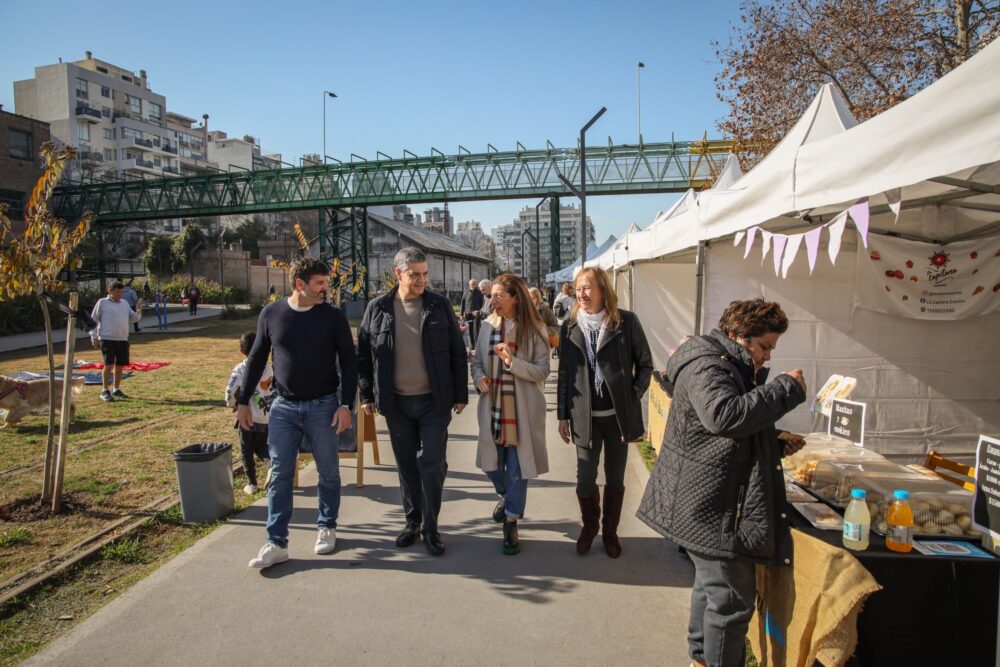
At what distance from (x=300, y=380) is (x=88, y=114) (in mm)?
81292

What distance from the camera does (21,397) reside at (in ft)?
27.4

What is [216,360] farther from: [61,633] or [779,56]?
[779,56]

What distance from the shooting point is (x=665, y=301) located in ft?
27.0

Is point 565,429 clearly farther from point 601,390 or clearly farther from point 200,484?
point 200,484

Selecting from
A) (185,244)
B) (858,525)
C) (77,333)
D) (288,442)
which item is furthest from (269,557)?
(185,244)

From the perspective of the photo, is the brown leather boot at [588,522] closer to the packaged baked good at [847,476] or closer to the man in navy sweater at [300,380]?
the packaged baked good at [847,476]

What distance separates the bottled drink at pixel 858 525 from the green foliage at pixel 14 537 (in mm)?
5429

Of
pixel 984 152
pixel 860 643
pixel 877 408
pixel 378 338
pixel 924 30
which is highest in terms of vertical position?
pixel 924 30

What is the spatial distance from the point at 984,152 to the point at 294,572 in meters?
4.19

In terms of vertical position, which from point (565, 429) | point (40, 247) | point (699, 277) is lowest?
point (565, 429)

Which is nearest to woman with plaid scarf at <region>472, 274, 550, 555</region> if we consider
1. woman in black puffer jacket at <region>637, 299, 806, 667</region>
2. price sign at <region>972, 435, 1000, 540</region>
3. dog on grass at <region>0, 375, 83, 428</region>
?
woman in black puffer jacket at <region>637, 299, 806, 667</region>

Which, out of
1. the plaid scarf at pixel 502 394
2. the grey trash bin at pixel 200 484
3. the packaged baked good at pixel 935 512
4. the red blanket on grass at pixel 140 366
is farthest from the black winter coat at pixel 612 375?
the red blanket on grass at pixel 140 366

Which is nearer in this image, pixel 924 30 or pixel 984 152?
pixel 984 152

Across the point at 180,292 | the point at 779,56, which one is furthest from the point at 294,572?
the point at 180,292
